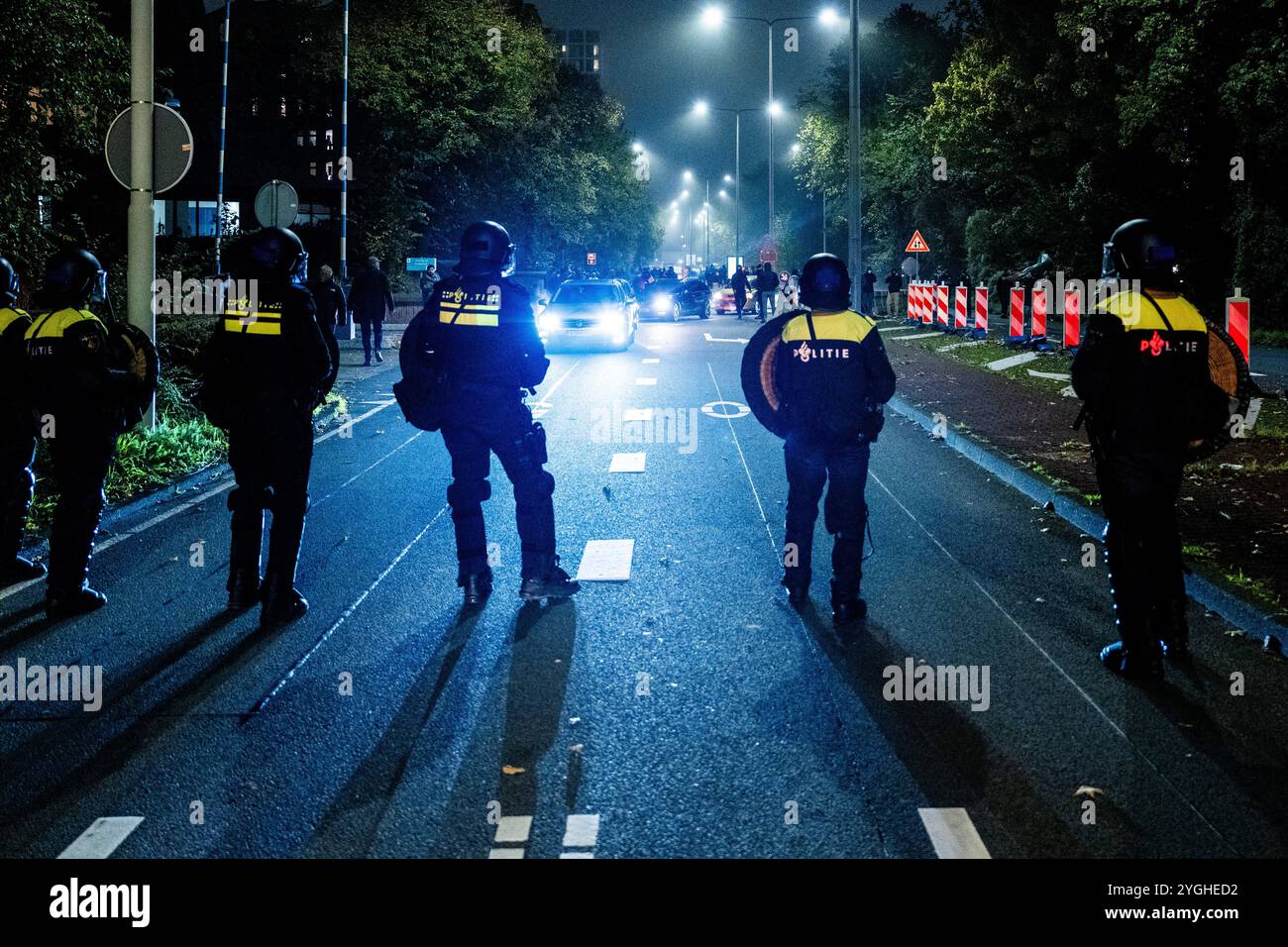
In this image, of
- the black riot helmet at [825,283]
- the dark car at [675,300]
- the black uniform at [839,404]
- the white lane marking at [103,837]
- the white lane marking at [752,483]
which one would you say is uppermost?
the dark car at [675,300]

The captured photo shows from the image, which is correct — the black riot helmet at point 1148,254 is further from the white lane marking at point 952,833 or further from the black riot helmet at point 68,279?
the black riot helmet at point 68,279

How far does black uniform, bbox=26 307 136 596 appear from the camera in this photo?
7648mm

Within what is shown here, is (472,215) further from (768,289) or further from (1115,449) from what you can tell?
(1115,449)

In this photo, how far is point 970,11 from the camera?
158 feet

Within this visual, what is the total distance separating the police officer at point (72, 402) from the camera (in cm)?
765

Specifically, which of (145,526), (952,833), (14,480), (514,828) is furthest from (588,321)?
(952,833)

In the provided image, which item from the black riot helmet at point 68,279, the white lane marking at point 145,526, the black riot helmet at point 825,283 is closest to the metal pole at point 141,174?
the white lane marking at point 145,526

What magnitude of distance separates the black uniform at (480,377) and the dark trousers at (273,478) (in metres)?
0.79

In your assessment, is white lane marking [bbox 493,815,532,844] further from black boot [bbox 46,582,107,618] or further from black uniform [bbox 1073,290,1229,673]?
black boot [bbox 46,582,107,618]

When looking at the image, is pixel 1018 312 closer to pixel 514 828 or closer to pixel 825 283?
pixel 825 283

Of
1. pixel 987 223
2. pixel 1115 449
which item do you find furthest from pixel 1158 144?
pixel 1115 449

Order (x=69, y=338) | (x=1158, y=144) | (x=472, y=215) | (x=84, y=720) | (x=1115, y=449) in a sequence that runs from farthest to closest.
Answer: (x=472, y=215), (x=1158, y=144), (x=69, y=338), (x=1115, y=449), (x=84, y=720)

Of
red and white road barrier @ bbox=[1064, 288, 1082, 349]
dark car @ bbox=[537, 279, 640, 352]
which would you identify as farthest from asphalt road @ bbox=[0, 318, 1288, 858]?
dark car @ bbox=[537, 279, 640, 352]
